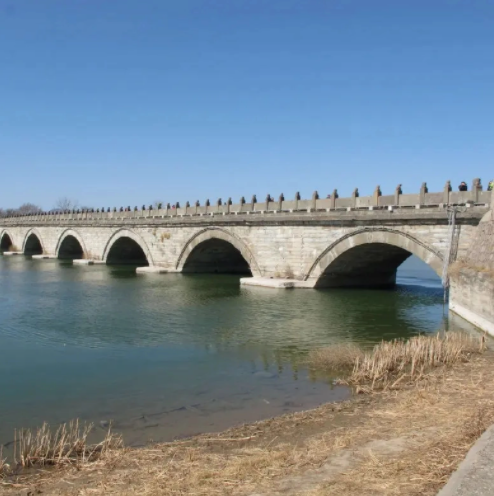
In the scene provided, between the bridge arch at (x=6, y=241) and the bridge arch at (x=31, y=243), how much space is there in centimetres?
437

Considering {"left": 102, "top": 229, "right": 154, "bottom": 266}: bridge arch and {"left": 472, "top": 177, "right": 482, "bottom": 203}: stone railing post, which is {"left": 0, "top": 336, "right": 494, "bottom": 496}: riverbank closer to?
{"left": 472, "top": 177, "right": 482, "bottom": 203}: stone railing post

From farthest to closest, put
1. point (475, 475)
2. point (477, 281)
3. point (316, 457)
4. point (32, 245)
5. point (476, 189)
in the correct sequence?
point (32, 245) < point (476, 189) < point (477, 281) < point (316, 457) < point (475, 475)

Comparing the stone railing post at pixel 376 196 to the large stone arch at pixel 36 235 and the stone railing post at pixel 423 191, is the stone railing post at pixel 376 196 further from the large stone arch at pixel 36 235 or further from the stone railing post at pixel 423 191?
the large stone arch at pixel 36 235

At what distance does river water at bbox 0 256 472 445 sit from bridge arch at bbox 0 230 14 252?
1913 inches

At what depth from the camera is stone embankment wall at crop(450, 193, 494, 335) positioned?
16.2 meters

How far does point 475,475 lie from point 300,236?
24559mm

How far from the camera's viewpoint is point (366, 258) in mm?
29062

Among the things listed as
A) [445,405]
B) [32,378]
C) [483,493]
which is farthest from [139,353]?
[483,493]

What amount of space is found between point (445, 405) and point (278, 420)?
284 centimetres

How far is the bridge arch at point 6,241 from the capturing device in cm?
7709

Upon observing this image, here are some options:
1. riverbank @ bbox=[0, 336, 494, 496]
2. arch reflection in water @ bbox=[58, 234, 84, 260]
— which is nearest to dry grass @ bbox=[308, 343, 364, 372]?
riverbank @ bbox=[0, 336, 494, 496]

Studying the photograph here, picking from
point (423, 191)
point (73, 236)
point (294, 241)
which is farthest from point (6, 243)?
point (423, 191)

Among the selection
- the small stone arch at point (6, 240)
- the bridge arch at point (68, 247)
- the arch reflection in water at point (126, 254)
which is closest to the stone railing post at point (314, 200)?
the arch reflection in water at point (126, 254)

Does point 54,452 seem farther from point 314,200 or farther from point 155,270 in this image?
point 155,270
